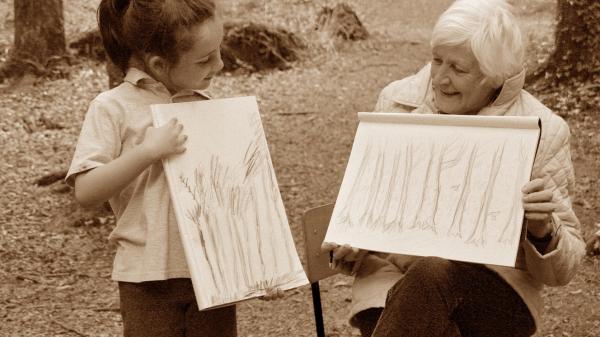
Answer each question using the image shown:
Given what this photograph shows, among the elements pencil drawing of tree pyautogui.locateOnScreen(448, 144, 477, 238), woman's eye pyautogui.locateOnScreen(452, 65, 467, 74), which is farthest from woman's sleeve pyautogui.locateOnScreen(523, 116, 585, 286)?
woman's eye pyautogui.locateOnScreen(452, 65, 467, 74)

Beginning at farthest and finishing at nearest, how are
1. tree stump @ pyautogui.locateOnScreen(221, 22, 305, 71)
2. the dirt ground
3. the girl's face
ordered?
tree stump @ pyautogui.locateOnScreen(221, 22, 305, 71) → the dirt ground → the girl's face

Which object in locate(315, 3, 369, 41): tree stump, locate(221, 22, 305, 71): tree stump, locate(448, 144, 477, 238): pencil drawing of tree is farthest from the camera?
locate(315, 3, 369, 41): tree stump

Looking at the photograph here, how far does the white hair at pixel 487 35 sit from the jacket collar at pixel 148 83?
35.3 inches

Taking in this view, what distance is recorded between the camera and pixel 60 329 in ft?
14.8

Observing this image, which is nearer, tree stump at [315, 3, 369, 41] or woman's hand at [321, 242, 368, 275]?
woman's hand at [321, 242, 368, 275]

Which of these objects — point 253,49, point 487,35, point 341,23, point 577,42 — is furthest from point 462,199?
point 341,23

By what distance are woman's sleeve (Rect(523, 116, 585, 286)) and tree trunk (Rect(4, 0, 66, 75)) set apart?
7.26 metres

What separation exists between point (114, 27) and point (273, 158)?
4.35 metres

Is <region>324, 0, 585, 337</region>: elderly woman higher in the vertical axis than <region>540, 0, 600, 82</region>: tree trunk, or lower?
higher

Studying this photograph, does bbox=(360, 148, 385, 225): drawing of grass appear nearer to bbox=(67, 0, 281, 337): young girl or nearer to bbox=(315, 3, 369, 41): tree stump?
bbox=(67, 0, 281, 337): young girl

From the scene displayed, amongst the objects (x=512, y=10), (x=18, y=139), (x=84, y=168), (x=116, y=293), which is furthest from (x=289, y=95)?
(x=84, y=168)

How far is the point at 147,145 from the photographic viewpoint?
2.48 meters

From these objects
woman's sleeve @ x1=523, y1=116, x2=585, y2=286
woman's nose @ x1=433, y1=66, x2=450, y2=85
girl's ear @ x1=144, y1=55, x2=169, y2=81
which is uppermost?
girl's ear @ x1=144, y1=55, x2=169, y2=81

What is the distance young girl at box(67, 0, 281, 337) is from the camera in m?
2.53
